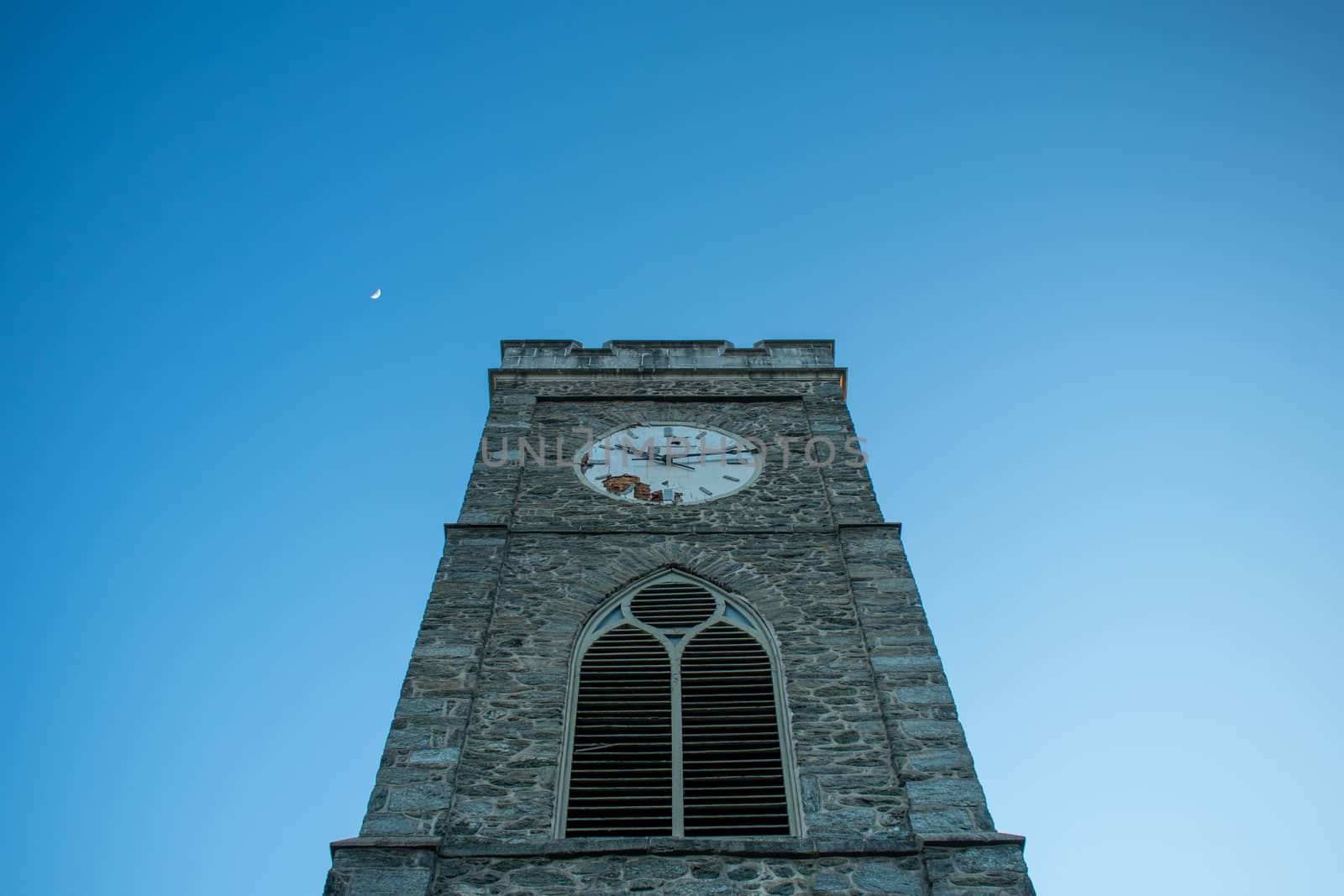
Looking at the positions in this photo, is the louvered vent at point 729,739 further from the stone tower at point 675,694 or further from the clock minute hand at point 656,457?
the clock minute hand at point 656,457

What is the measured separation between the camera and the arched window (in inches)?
371

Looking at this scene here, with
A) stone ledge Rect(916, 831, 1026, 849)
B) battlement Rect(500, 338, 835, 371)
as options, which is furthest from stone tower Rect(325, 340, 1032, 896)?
battlement Rect(500, 338, 835, 371)

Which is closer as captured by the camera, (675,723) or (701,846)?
(701,846)

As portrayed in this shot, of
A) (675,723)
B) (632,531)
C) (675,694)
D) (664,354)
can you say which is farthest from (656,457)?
(675,723)

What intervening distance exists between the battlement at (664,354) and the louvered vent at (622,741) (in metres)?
6.72

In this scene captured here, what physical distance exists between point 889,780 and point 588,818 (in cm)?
239

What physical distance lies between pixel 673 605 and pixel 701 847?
12.0ft

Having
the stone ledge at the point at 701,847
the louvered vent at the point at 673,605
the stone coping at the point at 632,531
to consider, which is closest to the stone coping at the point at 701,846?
the stone ledge at the point at 701,847

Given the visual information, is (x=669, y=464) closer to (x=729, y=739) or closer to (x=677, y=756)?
(x=729, y=739)

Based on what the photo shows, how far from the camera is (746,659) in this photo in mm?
11188

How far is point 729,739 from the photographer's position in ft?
33.5

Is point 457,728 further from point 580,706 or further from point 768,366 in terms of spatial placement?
point 768,366

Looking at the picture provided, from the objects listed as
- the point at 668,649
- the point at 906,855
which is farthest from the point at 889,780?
the point at 668,649

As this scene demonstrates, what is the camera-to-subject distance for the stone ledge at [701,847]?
28.4ft
